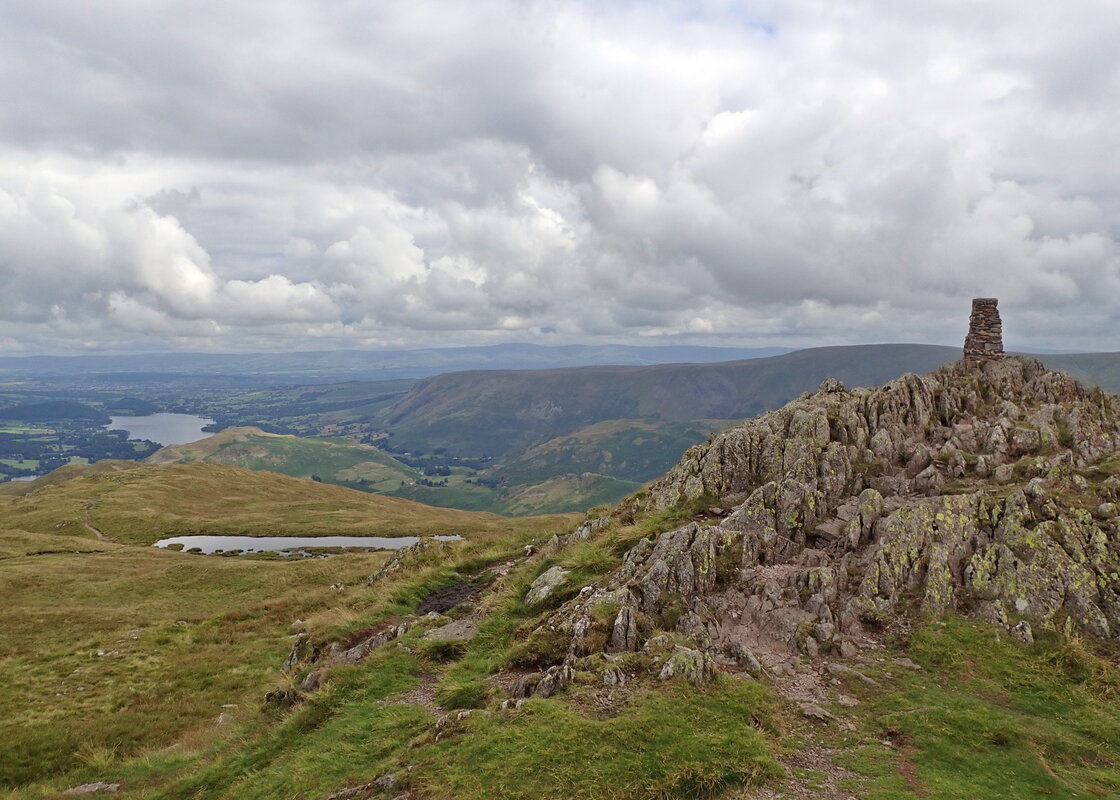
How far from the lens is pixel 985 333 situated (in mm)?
44344

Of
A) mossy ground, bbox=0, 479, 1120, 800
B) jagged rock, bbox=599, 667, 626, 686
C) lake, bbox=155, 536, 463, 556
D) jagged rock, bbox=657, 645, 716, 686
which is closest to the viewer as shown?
mossy ground, bbox=0, 479, 1120, 800

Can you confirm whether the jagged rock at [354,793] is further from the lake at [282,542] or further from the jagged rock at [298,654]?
the lake at [282,542]

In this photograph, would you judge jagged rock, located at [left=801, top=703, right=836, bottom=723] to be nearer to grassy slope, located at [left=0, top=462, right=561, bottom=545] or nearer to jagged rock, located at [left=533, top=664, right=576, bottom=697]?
jagged rock, located at [left=533, top=664, right=576, bottom=697]

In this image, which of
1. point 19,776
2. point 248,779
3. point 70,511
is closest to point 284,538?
point 70,511

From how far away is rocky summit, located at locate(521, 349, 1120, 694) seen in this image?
2319cm

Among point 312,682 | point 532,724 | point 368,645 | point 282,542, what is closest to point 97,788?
point 312,682

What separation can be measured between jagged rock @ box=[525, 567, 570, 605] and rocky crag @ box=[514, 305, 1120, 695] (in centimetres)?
308

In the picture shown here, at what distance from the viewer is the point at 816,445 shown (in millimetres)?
33719

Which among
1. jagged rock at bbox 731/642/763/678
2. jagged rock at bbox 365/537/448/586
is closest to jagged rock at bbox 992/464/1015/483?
jagged rock at bbox 731/642/763/678

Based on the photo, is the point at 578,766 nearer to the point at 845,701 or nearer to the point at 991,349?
the point at 845,701

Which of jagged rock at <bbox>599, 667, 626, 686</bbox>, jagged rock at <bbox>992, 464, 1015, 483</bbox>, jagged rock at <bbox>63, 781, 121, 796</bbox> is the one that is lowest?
jagged rock at <bbox>63, 781, 121, 796</bbox>

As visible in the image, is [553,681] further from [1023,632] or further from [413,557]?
[413,557]

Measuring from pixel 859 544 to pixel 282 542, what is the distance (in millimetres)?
112585

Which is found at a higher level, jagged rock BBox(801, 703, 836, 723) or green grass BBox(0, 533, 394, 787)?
jagged rock BBox(801, 703, 836, 723)
